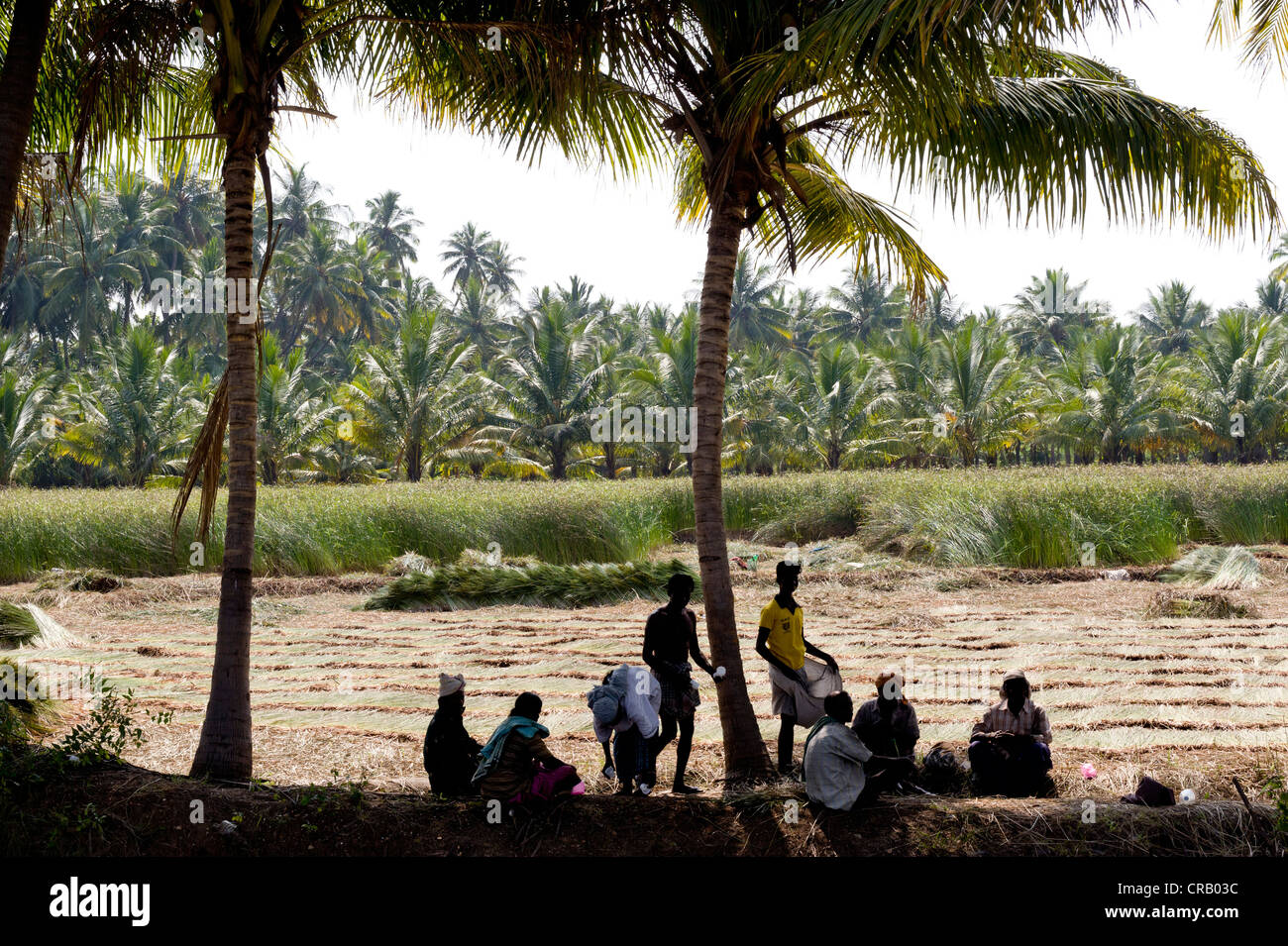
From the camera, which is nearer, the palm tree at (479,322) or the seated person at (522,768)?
the seated person at (522,768)

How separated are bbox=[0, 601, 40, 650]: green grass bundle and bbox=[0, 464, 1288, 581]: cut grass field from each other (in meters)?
5.65

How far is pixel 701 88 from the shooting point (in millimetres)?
6648

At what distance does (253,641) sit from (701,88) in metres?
8.94

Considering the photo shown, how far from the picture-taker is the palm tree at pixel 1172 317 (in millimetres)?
56375

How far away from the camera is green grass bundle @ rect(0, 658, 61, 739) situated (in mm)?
7561

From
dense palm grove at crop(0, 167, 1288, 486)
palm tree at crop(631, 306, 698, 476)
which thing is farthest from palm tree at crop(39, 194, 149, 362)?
palm tree at crop(631, 306, 698, 476)

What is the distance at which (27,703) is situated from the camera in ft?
25.7

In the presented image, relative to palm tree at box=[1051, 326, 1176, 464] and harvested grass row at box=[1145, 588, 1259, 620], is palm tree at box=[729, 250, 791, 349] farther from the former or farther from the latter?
harvested grass row at box=[1145, 588, 1259, 620]

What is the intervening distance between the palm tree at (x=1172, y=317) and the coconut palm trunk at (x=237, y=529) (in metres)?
58.0

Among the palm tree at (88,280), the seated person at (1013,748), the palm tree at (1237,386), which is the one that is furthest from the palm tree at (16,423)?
the palm tree at (1237,386)

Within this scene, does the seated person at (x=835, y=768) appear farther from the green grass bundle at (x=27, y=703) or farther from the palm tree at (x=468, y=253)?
the palm tree at (x=468, y=253)

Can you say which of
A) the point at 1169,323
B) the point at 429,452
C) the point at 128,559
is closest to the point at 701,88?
the point at 128,559

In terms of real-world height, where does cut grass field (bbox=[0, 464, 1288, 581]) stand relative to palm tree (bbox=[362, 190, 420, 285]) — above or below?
below
